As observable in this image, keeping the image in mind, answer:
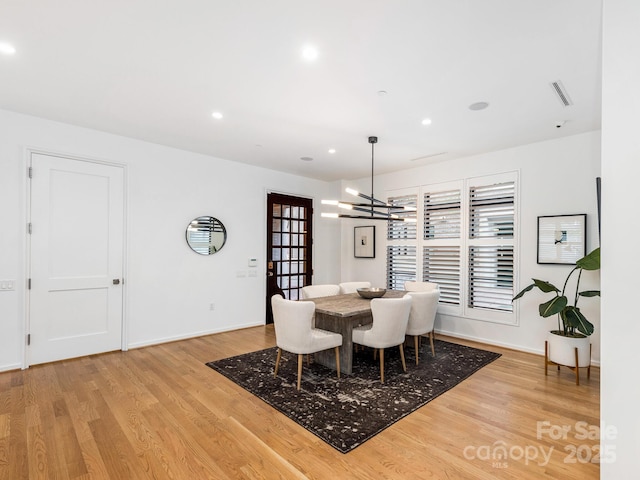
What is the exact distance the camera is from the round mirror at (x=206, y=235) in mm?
4973

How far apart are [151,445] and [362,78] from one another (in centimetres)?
319

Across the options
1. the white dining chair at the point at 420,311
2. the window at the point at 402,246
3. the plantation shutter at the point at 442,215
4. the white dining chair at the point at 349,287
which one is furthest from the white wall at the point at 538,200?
the white dining chair at the point at 349,287

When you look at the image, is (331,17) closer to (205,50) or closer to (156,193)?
(205,50)

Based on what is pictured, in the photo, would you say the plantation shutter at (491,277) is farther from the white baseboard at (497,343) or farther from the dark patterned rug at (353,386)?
the dark patterned rug at (353,386)

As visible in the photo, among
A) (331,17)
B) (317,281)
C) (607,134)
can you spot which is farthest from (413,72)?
(317,281)

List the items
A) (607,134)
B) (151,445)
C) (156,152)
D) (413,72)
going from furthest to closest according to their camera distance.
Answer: (156,152)
(413,72)
(151,445)
(607,134)

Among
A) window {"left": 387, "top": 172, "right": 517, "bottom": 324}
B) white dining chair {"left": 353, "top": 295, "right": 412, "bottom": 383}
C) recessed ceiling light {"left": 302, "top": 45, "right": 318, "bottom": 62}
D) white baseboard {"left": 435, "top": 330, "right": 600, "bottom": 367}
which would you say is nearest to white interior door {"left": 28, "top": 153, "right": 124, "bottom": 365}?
recessed ceiling light {"left": 302, "top": 45, "right": 318, "bottom": 62}

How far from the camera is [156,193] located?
4.62m

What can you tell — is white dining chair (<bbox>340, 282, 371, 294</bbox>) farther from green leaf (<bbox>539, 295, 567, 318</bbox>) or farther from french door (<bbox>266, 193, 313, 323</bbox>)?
green leaf (<bbox>539, 295, 567, 318</bbox>)

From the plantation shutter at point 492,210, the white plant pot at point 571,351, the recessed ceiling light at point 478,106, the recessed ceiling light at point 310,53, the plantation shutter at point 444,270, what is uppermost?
the recessed ceiling light at point 310,53

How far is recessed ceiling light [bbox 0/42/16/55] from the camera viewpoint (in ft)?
7.72

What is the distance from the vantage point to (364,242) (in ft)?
21.2

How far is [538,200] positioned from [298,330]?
356 cm

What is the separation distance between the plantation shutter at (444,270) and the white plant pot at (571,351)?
5.34 ft
